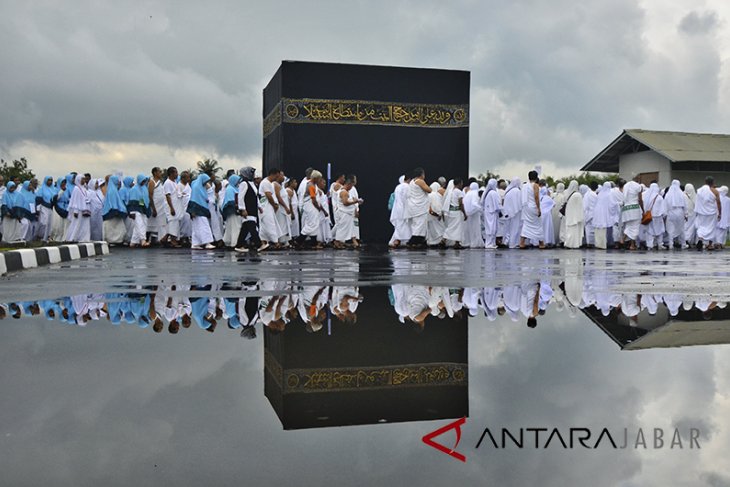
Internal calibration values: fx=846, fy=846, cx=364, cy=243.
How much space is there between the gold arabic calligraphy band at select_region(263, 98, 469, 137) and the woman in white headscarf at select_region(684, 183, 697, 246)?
6161mm

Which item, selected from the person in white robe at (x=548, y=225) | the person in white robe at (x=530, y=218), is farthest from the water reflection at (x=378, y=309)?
the person in white robe at (x=548, y=225)

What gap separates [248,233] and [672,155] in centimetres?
1842

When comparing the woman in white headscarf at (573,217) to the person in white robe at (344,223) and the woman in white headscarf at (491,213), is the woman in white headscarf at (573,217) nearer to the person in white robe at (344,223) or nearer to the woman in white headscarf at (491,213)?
the woman in white headscarf at (491,213)

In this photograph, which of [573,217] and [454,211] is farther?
[573,217]

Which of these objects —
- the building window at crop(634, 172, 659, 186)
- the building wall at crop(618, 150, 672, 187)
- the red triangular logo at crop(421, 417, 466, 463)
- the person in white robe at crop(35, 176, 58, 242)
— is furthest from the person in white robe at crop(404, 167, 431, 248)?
the red triangular logo at crop(421, 417, 466, 463)

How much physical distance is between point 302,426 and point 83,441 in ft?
1.96

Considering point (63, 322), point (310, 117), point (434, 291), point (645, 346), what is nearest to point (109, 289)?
point (63, 322)

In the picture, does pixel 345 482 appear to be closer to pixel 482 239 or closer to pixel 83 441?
pixel 83 441

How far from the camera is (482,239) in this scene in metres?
20.5

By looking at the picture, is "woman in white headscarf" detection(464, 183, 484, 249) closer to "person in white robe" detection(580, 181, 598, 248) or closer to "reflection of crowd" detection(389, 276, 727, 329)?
"person in white robe" detection(580, 181, 598, 248)

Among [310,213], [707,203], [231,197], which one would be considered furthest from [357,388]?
[707,203]

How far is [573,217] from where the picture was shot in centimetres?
1983

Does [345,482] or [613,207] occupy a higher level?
[613,207]

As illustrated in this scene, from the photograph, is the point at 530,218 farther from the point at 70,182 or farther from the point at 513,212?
the point at 70,182
